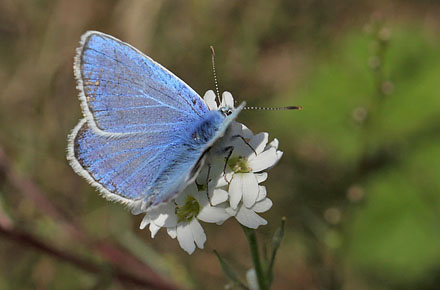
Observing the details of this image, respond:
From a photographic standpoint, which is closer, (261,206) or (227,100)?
(261,206)

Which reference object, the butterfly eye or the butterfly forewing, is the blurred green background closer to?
the butterfly forewing

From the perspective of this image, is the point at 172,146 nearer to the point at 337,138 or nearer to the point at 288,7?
the point at 337,138

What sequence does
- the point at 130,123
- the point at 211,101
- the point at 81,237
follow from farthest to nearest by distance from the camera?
the point at 81,237 < the point at 211,101 < the point at 130,123

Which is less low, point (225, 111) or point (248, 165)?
point (225, 111)

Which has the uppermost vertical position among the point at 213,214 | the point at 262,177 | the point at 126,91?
the point at 126,91

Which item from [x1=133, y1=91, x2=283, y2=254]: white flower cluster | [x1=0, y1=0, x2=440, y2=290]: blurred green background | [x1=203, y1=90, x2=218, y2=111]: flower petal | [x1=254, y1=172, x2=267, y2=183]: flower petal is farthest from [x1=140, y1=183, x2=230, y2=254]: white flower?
[x1=0, y1=0, x2=440, y2=290]: blurred green background

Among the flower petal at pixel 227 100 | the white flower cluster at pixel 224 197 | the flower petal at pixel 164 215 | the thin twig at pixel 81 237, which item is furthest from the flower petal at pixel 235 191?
the thin twig at pixel 81 237

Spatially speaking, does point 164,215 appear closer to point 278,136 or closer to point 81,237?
point 81,237

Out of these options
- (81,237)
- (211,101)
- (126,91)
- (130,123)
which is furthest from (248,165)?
(81,237)
